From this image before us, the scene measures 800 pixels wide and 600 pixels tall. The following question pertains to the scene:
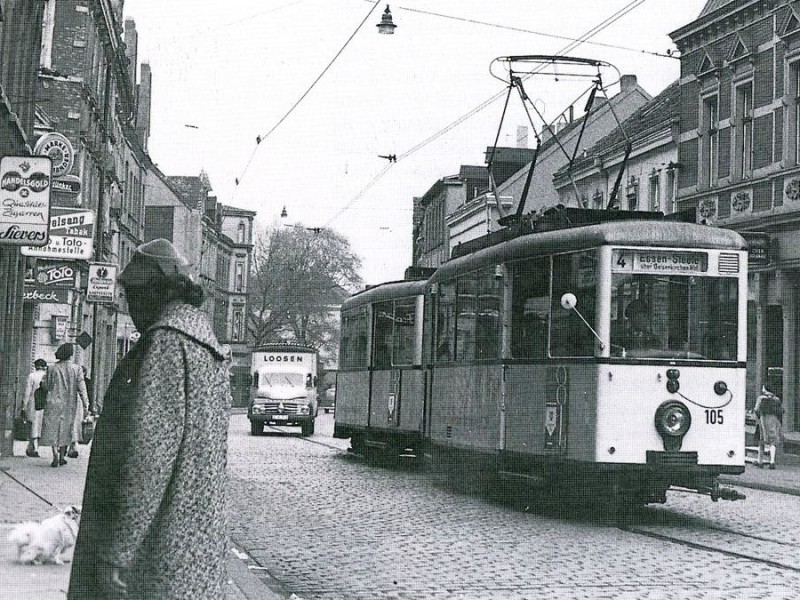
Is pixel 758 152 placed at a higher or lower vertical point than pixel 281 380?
higher

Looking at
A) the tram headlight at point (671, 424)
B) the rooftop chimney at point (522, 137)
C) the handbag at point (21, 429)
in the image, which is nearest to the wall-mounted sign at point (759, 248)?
the tram headlight at point (671, 424)

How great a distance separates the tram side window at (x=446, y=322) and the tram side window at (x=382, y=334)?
4.20 m

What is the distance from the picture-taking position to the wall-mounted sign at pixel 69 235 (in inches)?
869

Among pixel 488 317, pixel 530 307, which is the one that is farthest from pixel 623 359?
pixel 488 317

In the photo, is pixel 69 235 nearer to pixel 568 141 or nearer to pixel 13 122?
pixel 13 122

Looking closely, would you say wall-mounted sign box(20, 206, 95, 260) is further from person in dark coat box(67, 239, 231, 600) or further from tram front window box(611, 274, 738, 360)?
person in dark coat box(67, 239, 231, 600)

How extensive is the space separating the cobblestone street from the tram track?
1 cm

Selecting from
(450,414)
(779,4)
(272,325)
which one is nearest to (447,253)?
(272,325)

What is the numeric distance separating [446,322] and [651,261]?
534 centimetres

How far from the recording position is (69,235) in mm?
22312

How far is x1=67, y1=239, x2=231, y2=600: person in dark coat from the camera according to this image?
12.2ft

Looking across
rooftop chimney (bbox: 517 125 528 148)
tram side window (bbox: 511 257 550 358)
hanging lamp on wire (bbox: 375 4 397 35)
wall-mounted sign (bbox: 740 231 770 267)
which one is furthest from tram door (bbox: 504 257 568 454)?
rooftop chimney (bbox: 517 125 528 148)

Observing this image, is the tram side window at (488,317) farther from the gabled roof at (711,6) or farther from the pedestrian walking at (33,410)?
the gabled roof at (711,6)

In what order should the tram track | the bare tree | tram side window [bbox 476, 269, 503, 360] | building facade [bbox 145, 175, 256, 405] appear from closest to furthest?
the tram track → tram side window [bbox 476, 269, 503, 360] → building facade [bbox 145, 175, 256, 405] → the bare tree
